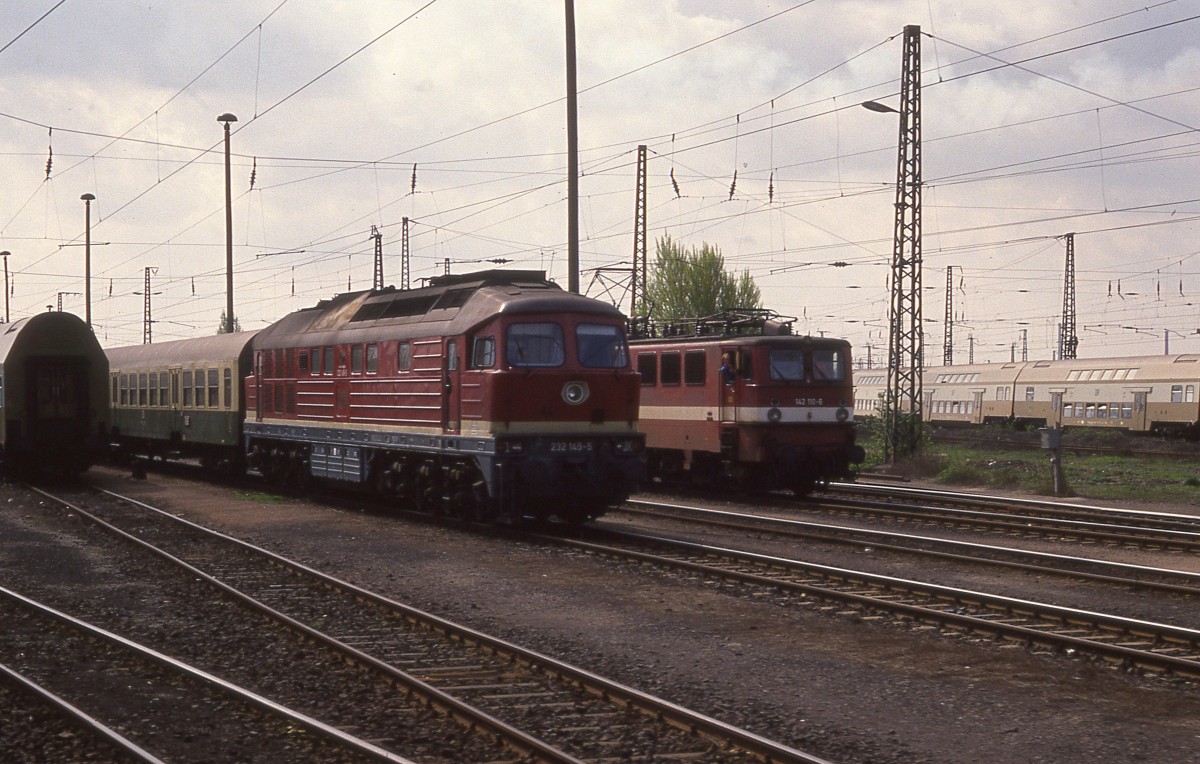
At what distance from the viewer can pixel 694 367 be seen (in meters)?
24.8

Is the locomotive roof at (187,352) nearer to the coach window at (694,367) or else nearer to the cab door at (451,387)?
the coach window at (694,367)

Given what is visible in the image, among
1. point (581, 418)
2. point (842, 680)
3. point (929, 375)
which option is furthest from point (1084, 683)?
point (929, 375)

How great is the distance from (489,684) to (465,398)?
9.02 metres

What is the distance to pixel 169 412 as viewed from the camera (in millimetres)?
32344

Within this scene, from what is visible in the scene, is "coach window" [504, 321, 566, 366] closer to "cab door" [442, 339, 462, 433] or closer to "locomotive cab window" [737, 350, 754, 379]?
"cab door" [442, 339, 462, 433]

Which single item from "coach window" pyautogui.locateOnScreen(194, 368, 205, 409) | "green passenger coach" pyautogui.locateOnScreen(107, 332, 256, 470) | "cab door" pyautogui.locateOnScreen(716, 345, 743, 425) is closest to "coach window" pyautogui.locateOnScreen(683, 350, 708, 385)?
"cab door" pyautogui.locateOnScreen(716, 345, 743, 425)

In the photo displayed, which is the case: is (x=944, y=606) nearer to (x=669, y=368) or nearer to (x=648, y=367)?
(x=669, y=368)

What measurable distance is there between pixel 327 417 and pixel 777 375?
7972mm

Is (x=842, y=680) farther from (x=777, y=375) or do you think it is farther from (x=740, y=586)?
(x=777, y=375)

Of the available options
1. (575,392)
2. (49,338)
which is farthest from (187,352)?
(575,392)

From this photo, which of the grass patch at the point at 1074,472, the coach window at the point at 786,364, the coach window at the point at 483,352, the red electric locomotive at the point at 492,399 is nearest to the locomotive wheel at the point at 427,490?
the red electric locomotive at the point at 492,399

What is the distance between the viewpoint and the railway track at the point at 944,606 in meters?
10.1

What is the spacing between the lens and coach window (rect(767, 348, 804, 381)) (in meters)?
23.5

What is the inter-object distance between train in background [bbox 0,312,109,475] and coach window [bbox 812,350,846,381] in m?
14.7
